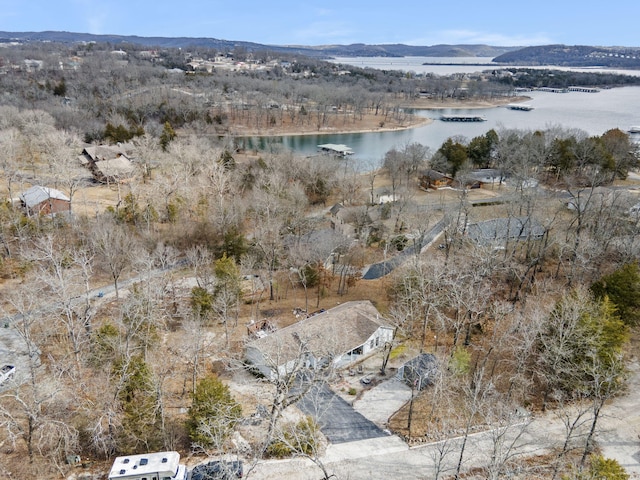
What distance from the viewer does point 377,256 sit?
31344 mm

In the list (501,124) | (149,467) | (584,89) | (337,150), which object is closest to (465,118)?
(501,124)

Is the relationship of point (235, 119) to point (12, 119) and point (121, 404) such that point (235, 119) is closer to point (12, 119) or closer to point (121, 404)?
point (12, 119)

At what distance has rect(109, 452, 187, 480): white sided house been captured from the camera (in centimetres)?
1309

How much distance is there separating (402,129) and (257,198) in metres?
56.8

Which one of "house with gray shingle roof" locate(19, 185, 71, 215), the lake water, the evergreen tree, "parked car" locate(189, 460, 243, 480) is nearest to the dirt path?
the evergreen tree

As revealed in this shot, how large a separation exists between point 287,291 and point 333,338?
7848 millimetres

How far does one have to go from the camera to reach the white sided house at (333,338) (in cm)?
1877

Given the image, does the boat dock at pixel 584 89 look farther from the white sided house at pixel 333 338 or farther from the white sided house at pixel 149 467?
the white sided house at pixel 149 467

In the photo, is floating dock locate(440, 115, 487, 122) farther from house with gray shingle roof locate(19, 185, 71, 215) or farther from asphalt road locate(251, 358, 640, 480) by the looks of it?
asphalt road locate(251, 358, 640, 480)

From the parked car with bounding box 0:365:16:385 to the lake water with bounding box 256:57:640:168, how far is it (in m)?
39.2

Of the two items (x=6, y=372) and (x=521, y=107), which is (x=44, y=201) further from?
(x=521, y=107)

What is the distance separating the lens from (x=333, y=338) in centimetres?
1944

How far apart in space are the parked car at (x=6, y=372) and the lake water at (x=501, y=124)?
129 feet

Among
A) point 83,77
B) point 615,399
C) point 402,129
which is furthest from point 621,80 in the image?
point 615,399
